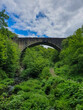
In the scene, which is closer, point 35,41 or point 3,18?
point 3,18

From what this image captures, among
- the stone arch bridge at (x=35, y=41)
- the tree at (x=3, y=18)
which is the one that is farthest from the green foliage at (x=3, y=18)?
the stone arch bridge at (x=35, y=41)

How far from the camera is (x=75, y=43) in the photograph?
1104 centimetres

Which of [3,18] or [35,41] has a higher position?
[35,41]

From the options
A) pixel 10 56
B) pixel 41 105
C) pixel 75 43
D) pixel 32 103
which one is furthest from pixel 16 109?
pixel 75 43

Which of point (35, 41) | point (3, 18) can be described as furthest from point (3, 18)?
point (35, 41)

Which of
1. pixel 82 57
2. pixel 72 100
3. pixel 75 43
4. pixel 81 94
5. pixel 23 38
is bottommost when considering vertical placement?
pixel 72 100

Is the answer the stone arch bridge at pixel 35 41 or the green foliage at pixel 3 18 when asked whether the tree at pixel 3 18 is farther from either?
the stone arch bridge at pixel 35 41

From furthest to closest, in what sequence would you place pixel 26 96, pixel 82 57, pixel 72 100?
pixel 82 57
pixel 26 96
pixel 72 100

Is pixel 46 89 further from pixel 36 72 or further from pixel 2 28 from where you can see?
pixel 2 28

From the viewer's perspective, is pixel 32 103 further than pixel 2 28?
No

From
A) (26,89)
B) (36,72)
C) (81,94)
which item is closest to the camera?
(81,94)

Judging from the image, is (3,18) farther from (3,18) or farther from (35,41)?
(35,41)

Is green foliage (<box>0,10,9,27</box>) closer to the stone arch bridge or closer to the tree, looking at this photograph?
the tree

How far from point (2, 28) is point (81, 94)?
813 cm
